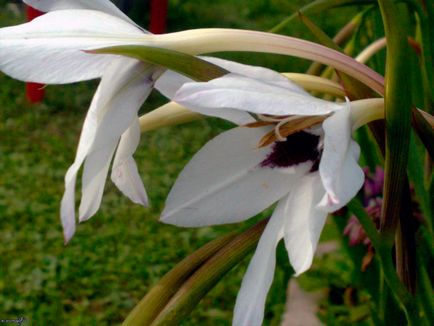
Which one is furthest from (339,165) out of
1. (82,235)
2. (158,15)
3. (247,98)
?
(158,15)

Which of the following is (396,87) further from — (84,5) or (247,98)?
(84,5)

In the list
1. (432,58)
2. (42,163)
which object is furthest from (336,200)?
(42,163)

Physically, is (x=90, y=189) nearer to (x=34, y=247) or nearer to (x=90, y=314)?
(x=90, y=314)

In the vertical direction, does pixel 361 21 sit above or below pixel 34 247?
above

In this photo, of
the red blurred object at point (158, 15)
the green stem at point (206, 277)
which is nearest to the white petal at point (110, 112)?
the green stem at point (206, 277)

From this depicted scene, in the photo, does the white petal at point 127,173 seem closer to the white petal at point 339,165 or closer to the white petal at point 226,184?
the white petal at point 226,184

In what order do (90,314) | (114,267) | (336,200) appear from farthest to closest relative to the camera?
(114,267) < (90,314) < (336,200)

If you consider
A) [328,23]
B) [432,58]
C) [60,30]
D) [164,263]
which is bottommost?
[164,263]
